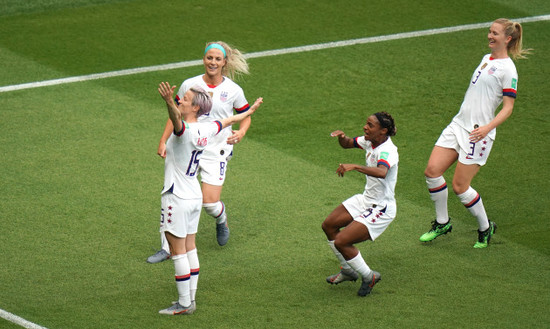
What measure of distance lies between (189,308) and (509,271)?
3.40 meters

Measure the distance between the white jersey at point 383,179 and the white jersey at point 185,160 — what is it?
1603 millimetres

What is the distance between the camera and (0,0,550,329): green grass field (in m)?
8.66

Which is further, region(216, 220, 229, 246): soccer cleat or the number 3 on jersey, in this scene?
region(216, 220, 229, 246): soccer cleat

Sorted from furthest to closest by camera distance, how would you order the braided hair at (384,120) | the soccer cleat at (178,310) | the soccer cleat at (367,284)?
1. the soccer cleat at (367,284)
2. the braided hair at (384,120)
3. the soccer cleat at (178,310)

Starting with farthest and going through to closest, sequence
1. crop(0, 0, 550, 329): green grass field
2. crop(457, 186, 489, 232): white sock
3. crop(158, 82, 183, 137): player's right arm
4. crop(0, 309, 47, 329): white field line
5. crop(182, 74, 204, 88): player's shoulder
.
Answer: crop(457, 186, 489, 232): white sock → crop(182, 74, 204, 88): player's shoulder → crop(0, 0, 550, 329): green grass field → crop(0, 309, 47, 329): white field line → crop(158, 82, 183, 137): player's right arm

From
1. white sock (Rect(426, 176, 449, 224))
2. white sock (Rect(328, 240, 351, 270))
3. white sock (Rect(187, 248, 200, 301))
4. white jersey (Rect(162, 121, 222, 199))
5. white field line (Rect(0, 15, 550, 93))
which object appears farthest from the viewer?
white field line (Rect(0, 15, 550, 93))

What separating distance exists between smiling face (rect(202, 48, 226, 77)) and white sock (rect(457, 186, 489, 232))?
297 centimetres

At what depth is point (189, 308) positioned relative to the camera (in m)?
8.34

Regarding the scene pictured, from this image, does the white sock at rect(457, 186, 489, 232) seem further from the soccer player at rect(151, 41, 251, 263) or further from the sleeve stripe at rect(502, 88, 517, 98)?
the soccer player at rect(151, 41, 251, 263)

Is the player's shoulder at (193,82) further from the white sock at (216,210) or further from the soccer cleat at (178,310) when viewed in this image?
the soccer cleat at (178,310)

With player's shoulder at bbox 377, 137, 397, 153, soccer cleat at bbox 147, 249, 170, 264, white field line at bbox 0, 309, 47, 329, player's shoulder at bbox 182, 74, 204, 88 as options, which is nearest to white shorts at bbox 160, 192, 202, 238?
soccer cleat at bbox 147, 249, 170, 264

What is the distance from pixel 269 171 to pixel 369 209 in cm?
314

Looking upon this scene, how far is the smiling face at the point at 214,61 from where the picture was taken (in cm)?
970

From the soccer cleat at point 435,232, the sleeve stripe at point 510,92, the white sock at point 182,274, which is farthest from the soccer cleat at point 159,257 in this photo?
the sleeve stripe at point 510,92
